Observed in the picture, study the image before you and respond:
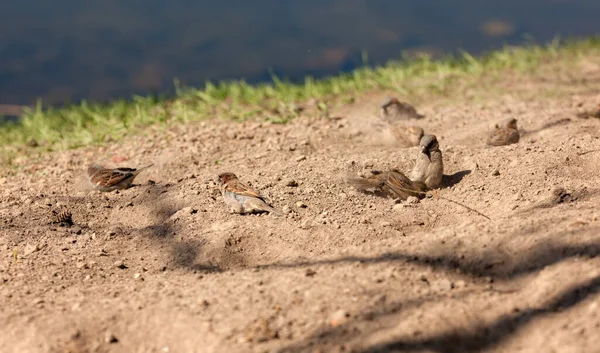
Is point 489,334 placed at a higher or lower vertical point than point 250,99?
lower

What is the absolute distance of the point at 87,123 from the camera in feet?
25.5

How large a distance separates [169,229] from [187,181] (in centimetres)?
76

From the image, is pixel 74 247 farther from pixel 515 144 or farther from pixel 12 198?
pixel 515 144

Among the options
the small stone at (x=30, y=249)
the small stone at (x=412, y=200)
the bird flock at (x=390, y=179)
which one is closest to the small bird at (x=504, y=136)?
the bird flock at (x=390, y=179)

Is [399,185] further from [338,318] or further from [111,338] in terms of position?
[111,338]

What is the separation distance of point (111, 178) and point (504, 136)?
262 cm

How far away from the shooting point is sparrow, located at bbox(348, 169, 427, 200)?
4.89m

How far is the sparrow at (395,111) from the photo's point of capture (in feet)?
21.9

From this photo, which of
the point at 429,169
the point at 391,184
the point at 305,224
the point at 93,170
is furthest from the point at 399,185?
the point at 93,170

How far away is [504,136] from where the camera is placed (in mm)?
5680

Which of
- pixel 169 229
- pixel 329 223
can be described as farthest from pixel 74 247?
pixel 329 223

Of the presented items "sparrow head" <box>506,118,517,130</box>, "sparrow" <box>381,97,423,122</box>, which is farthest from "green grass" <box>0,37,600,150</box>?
"sparrow head" <box>506,118,517,130</box>

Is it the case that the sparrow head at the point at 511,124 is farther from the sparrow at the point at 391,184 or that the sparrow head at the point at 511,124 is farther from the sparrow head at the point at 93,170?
the sparrow head at the point at 93,170

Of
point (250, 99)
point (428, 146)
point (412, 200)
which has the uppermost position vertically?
point (250, 99)
